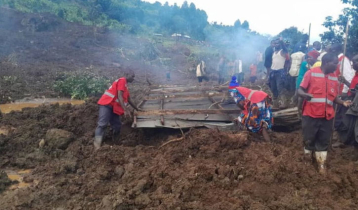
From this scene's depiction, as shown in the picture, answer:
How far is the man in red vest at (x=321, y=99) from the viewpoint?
4.20m

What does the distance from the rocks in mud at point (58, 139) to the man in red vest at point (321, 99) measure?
3.86 metres

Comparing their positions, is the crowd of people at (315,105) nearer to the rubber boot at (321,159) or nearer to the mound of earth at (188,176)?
the rubber boot at (321,159)

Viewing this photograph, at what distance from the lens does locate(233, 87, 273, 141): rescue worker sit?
Answer: 5113 millimetres

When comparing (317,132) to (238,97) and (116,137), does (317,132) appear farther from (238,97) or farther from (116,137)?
(116,137)

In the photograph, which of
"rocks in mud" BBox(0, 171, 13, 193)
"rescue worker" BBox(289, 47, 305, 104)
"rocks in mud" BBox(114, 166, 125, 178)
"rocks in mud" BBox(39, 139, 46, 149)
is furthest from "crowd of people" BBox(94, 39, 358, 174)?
"rocks in mud" BBox(0, 171, 13, 193)

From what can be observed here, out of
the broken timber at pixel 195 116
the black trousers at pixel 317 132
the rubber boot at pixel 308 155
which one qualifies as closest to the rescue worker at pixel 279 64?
the broken timber at pixel 195 116

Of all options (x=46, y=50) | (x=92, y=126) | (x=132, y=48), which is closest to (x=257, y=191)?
(x=92, y=126)

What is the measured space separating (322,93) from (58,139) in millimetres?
4209

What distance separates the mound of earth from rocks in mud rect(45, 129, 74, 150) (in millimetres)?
142

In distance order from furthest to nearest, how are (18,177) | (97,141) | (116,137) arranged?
A: (116,137), (97,141), (18,177)

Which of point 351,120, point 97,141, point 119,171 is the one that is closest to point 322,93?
point 351,120

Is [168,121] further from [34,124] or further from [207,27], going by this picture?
[207,27]

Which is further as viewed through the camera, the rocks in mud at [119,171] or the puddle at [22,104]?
the puddle at [22,104]

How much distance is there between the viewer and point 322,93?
166 inches
